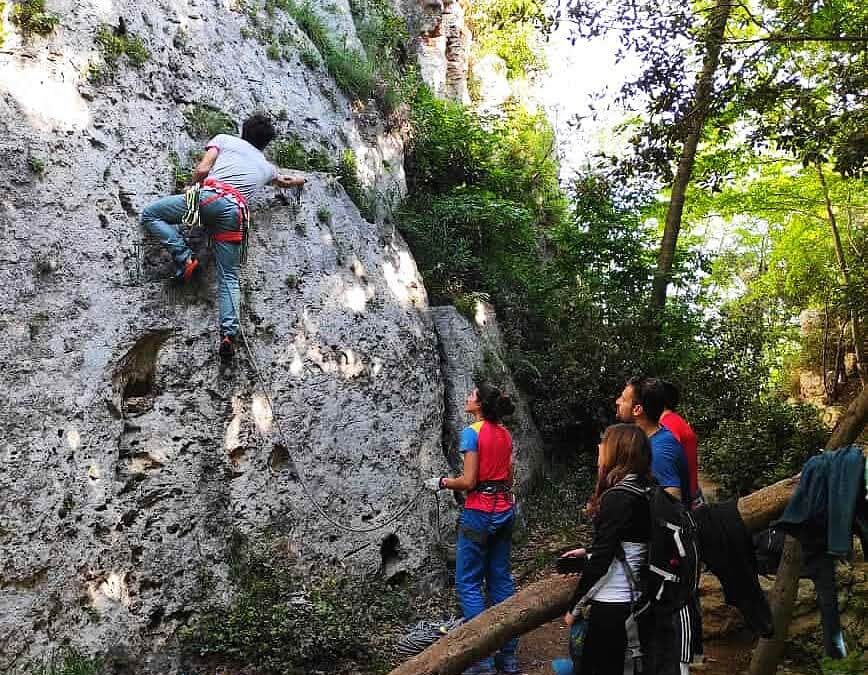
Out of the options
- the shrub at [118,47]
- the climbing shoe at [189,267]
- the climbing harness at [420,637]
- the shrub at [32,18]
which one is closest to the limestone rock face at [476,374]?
the climbing harness at [420,637]

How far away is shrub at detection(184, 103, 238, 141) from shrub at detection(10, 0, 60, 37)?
4.91 feet

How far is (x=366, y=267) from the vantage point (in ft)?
28.7

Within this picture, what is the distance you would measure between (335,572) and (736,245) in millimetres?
22629

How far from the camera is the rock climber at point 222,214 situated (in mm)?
6430

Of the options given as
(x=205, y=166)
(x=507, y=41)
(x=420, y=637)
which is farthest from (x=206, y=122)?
(x=507, y=41)

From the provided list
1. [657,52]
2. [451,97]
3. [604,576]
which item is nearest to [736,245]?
[451,97]

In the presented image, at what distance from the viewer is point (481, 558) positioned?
5.61 meters

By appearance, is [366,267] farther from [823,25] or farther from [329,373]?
[823,25]

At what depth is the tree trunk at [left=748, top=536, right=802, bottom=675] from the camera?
15.0ft

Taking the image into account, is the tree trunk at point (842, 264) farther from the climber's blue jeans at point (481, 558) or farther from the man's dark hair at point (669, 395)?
the climber's blue jeans at point (481, 558)

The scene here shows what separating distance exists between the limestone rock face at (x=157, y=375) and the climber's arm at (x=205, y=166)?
60cm

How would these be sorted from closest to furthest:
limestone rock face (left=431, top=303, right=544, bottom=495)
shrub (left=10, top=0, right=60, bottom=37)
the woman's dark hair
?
the woman's dark hair → shrub (left=10, top=0, right=60, bottom=37) → limestone rock face (left=431, top=303, right=544, bottom=495)

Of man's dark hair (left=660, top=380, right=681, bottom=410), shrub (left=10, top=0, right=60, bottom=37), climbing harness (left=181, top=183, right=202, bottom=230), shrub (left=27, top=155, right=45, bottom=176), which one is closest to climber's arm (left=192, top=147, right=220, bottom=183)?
climbing harness (left=181, top=183, right=202, bottom=230)

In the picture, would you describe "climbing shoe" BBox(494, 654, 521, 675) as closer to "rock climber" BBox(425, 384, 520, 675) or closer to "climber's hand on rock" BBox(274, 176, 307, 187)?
"rock climber" BBox(425, 384, 520, 675)
